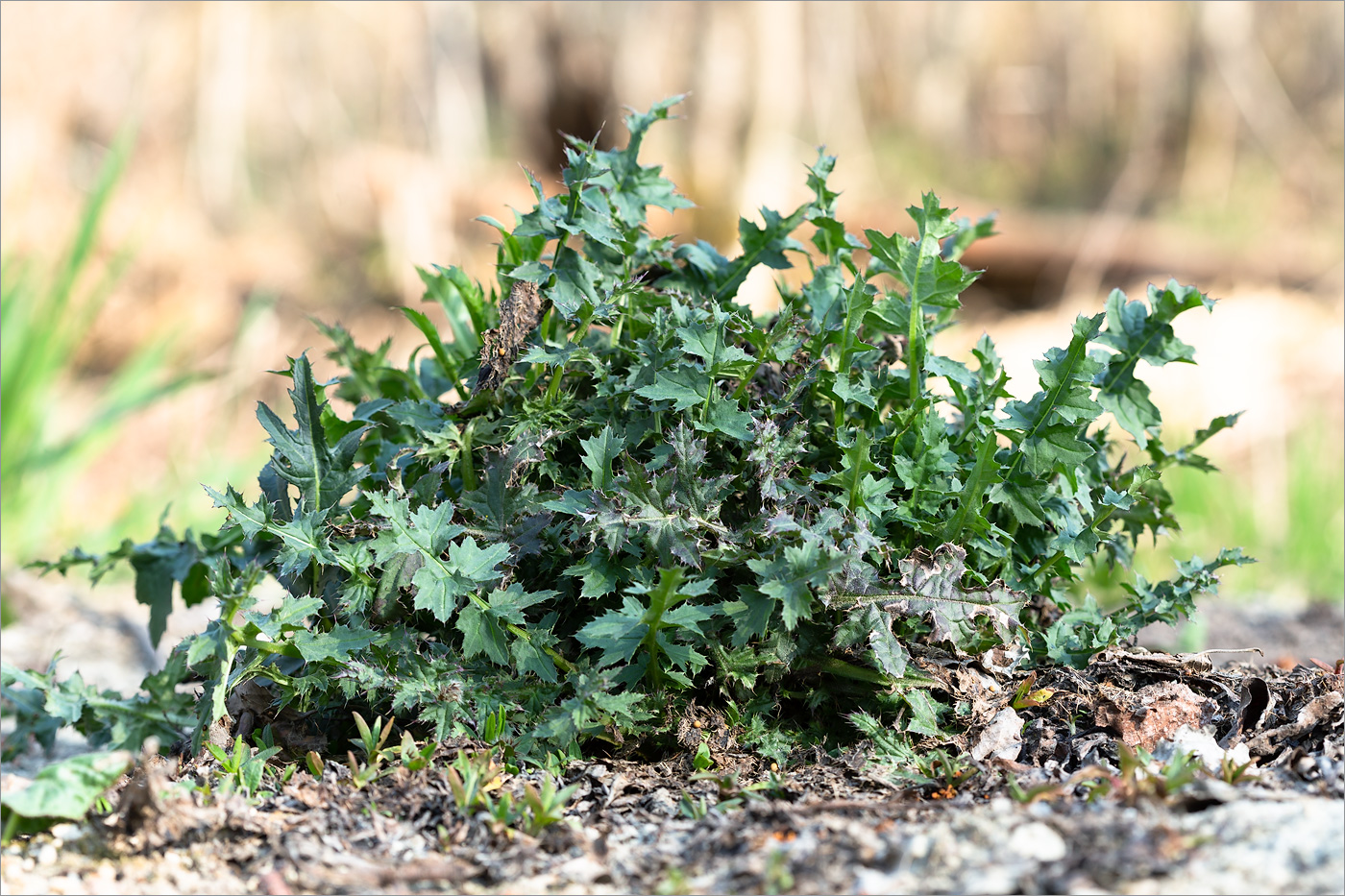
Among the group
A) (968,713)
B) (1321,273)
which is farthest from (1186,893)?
(1321,273)

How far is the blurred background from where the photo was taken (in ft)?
28.0

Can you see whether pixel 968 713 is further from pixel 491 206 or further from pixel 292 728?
pixel 491 206

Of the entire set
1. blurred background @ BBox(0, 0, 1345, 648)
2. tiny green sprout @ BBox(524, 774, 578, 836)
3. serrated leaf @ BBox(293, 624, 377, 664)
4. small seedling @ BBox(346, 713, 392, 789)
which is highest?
blurred background @ BBox(0, 0, 1345, 648)

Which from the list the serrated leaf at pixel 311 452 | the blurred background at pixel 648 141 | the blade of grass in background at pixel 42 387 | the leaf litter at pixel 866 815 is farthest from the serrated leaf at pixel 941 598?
the blurred background at pixel 648 141

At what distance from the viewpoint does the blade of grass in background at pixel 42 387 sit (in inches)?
145

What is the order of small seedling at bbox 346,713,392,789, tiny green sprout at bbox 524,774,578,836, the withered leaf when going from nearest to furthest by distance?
1. tiny green sprout at bbox 524,774,578,836
2. small seedling at bbox 346,713,392,789
3. the withered leaf

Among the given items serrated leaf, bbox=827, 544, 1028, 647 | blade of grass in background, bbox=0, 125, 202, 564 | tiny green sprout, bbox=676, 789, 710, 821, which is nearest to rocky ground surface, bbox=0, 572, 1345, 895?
tiny green sprout, bbox=676, 789, 710, 821

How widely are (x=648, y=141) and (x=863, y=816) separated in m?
9.06

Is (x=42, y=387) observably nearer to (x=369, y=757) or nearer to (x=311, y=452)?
(x=311, y=452)

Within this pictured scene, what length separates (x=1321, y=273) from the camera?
8312 millimetres

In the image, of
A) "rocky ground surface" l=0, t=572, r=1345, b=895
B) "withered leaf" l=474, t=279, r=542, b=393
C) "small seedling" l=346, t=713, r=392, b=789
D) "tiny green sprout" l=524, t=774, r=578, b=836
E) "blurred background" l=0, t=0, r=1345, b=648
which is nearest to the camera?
"rocky ground surface" l=0, t=572, r=1345, b=895

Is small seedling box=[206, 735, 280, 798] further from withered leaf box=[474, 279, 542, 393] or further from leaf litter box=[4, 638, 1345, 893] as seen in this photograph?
withered leaf box=[474, 279, 542, 393]

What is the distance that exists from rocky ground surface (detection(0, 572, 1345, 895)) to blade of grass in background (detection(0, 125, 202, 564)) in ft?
8.63

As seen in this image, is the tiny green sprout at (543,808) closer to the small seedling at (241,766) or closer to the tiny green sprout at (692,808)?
the tiny green sprout at (692,808)
